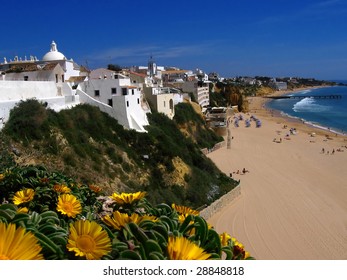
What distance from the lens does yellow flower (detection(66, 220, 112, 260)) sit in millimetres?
2260

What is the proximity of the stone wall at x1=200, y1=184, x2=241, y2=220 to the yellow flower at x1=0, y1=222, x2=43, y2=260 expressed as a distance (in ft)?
51.2

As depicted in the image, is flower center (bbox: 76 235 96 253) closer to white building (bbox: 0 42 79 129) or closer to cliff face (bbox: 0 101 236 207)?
cliff face (bbox: 0 101 236 207)

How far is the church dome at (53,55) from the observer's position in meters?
32.8

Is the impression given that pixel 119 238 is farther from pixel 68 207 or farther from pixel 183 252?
pixel 68 207

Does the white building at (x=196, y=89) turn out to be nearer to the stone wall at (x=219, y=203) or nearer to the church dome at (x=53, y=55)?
the church dome at (x=53, y=55)

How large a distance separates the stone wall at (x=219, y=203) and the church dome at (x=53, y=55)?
20.9 meters

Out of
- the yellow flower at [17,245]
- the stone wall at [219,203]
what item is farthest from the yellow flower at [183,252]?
the stone wall at [219,203]

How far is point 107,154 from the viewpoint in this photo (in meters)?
18.4

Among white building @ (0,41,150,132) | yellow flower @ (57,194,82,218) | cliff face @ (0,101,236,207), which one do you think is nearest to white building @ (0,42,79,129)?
white building @ (0,41,150,132)

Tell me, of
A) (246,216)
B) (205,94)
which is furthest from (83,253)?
(205,94)

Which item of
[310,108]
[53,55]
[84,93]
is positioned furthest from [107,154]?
[310,108]

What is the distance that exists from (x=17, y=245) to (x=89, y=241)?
462 millimetres
